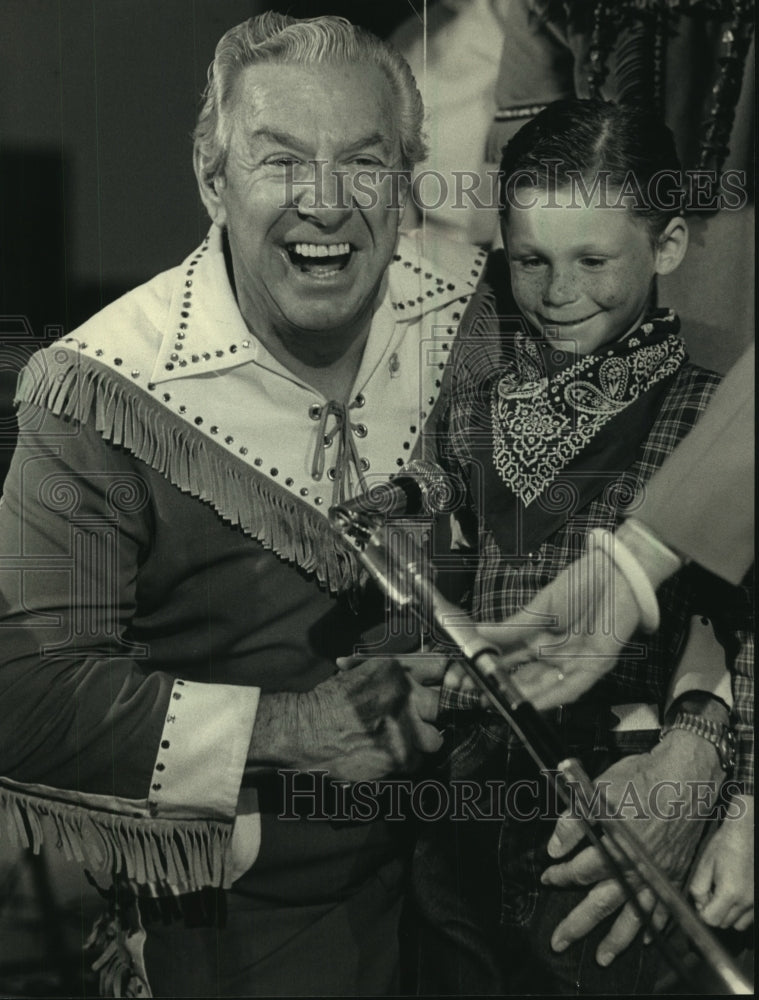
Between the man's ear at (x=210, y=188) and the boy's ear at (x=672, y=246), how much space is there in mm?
695

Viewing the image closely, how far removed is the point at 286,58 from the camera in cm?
205

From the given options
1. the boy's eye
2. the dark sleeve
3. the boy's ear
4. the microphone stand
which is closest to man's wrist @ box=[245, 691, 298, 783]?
the dark sleeve

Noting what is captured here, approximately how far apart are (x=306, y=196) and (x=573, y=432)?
56 centimetres

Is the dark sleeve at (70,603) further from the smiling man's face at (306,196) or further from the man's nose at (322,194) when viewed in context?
the man's nose at (322,194)

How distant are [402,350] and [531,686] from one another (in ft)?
1.90

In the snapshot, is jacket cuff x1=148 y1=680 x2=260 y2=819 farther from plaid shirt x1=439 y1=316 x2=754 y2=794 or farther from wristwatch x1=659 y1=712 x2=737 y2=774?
wristwatch x1=659 y1=712 x2=737 y2=774

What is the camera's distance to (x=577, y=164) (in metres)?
2.07

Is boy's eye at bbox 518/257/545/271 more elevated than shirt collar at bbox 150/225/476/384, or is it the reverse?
boy's eye at bbox 518/257/545/271

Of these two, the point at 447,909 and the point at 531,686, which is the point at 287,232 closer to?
the point at 531,686

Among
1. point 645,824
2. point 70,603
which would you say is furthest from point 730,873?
point 70,603

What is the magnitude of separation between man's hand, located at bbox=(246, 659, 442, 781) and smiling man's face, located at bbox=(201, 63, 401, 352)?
1.85 feet

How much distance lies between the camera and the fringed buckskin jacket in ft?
6.79

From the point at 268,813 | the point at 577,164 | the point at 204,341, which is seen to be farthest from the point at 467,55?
the point at 268,813

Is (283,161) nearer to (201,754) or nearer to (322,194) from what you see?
(322,194)
